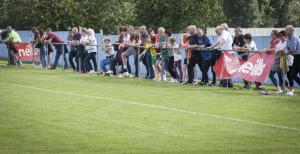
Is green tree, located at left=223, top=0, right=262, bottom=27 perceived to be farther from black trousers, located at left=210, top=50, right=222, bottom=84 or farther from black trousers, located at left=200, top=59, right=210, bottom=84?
black trousers, located at left=210, top=50, right=222, bottom=84

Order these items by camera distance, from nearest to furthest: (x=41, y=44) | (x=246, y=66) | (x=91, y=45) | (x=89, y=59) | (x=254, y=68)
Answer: (x=254, y=68)
(x=246, y=66)
(x=91, y=45)
(x=89, y=59)
(x=41, y=44)

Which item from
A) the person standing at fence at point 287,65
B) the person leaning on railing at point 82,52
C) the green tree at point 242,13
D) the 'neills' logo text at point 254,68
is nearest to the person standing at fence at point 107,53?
the person leaning on railing at point 82,52

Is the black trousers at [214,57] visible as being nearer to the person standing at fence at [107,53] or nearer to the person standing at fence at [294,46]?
the person standing at fence at [294,46]

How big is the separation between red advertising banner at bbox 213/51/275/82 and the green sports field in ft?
2.66

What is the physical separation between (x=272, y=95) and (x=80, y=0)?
37.0 meters

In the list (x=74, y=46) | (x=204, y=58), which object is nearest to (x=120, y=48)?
(x=74, y=46)

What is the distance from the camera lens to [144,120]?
Answer: 630 inches

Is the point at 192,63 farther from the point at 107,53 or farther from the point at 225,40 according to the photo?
the point at 107,53

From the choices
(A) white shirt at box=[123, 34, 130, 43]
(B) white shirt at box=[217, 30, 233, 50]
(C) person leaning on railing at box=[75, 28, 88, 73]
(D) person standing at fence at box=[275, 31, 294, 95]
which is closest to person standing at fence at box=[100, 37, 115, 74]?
(A) white shirt at box=[123, 34, 130, 43]

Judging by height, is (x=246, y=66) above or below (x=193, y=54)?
below

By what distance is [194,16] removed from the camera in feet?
174

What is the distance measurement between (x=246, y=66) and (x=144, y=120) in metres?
9.42

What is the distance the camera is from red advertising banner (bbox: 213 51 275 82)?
79.0ft

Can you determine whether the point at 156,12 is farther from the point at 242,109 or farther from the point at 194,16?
the point at 242,109
